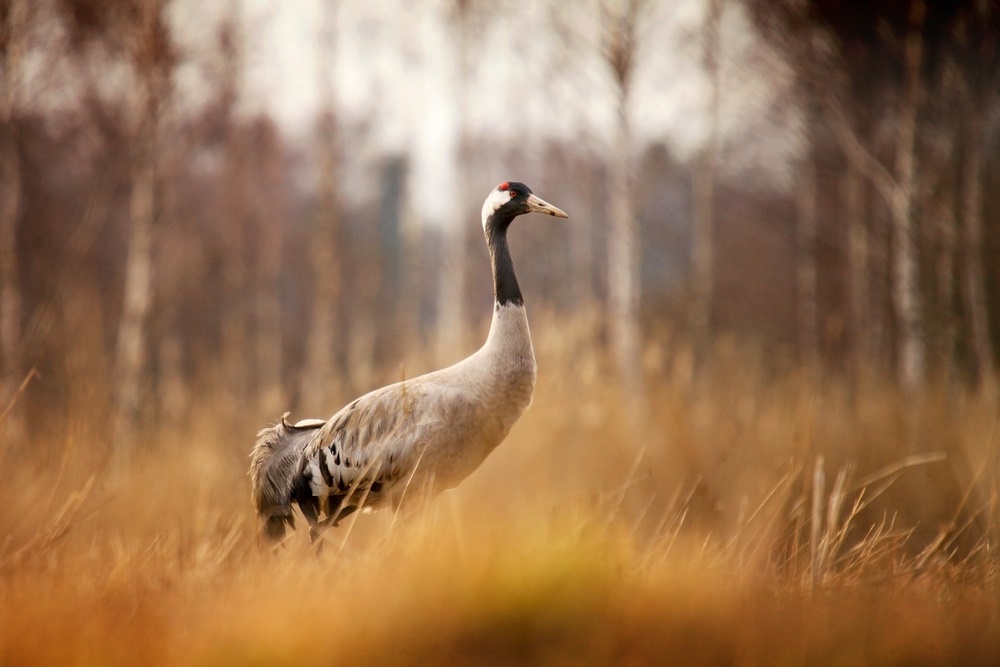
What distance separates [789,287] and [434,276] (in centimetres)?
1077

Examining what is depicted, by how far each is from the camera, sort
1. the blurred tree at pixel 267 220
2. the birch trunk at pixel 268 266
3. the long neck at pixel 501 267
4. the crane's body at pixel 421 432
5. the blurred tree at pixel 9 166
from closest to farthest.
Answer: the crane's body at pixel 421 432 → the long neck at pixel 501 267 → the blurred tree at pixel 9 166 → the blurred tree at pixel 267 220 → the birch trunk at pixel 268 266

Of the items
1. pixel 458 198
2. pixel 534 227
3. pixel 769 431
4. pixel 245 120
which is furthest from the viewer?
pixel 534 227

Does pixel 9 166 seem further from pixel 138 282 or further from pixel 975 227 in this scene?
pixel 975 227

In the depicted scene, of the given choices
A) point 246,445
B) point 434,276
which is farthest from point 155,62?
point 434,276

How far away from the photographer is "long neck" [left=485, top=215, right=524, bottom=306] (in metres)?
3.13

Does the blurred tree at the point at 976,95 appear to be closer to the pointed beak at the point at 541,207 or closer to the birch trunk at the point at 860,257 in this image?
the birch trunk at the point at 860,257

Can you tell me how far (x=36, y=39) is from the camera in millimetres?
6199

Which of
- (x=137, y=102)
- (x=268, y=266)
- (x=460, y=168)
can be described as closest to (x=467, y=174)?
(x=460, y=168)

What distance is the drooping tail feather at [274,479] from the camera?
3.47 metres

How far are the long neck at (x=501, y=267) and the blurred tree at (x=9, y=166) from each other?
3507 mm

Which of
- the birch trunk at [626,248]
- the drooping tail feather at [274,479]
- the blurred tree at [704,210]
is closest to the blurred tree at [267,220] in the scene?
the blurred tree at [704,210]

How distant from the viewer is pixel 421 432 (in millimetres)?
3039

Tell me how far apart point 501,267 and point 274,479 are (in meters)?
1.52

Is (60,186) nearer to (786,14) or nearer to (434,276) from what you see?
(434,276)
